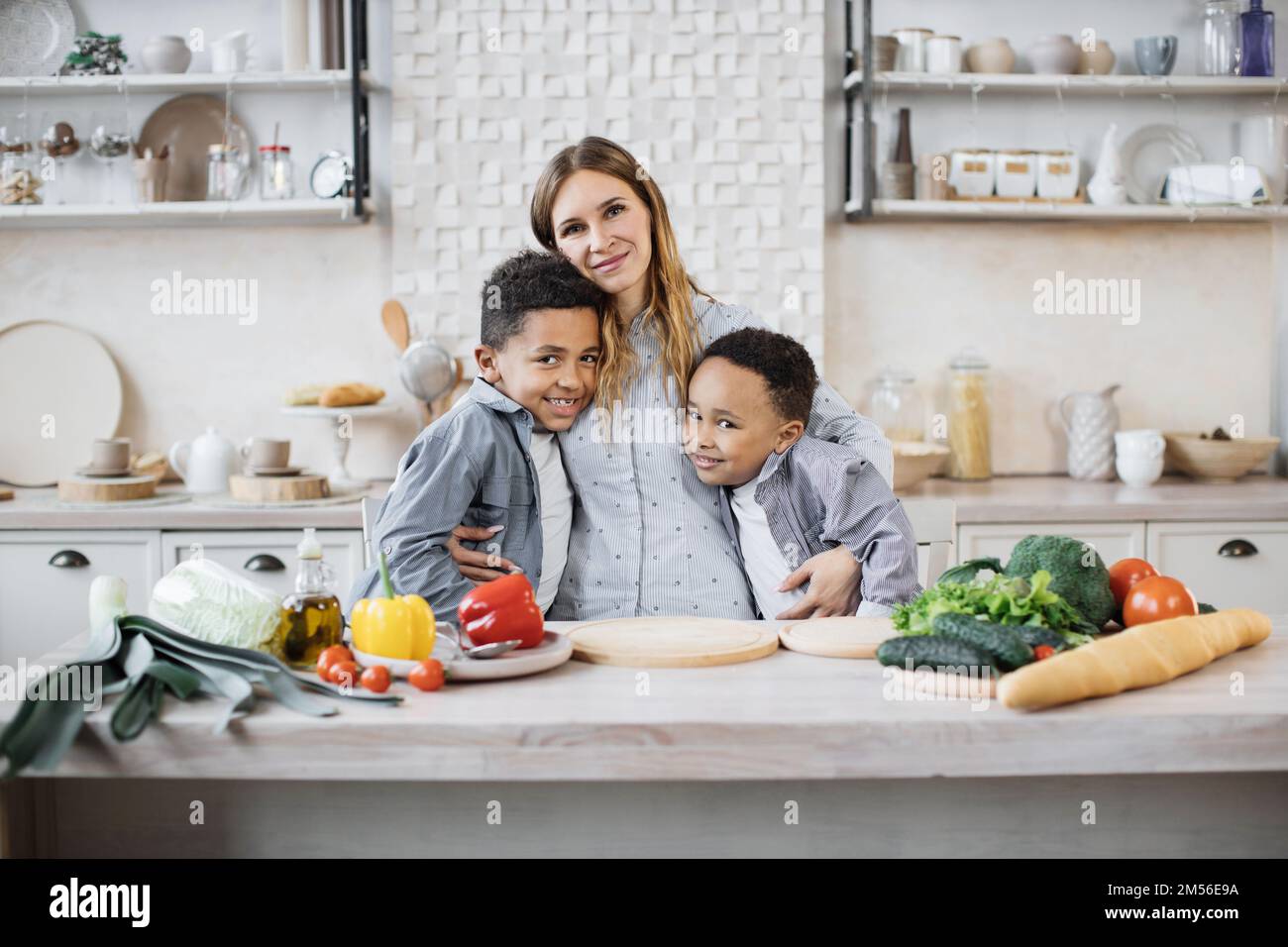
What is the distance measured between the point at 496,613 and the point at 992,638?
553 mm

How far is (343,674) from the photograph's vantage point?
1.29 metres

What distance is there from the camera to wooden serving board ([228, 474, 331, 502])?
298 cm

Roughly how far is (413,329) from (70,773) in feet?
Result: 7.68

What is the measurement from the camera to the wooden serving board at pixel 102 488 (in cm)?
299

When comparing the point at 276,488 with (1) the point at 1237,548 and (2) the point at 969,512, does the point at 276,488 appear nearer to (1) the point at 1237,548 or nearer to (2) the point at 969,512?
(2) the point at 969,512

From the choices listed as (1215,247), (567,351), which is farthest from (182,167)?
(1215,247)

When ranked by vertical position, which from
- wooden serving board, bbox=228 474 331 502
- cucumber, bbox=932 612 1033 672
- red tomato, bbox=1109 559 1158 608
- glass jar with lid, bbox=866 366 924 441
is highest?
glass jar with lid, bbox=866 366 924 441

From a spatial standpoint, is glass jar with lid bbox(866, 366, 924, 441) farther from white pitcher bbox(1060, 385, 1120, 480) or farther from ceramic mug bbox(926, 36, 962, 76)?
ceramic mug bbox(926, 36, 962, 76)

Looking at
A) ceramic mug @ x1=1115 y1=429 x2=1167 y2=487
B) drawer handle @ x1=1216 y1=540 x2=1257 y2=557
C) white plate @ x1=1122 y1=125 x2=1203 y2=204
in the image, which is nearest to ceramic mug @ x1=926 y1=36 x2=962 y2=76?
white plate @ x1=1122 y1=125 x2=1203 y2=204

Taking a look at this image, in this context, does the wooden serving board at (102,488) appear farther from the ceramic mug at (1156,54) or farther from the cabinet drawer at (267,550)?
the ceramic mug at (1156,54)

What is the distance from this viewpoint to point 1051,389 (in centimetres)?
362

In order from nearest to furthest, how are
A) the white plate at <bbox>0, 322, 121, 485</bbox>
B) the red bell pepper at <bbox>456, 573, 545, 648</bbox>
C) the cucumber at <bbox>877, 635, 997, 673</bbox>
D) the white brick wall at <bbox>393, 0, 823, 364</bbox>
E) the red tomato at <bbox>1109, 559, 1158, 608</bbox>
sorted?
the cucumber at <bbox>877, 635, 997, 673</bbox> → the red bell pepper at <bbox>456, 573, 545, 648</bbox> → the red tomato at <bbox>1109, 559, 1158, 608</bbox> → the white brick wall at <bbox>393, 0, 823, 364</bbox> → the white plate at <bbox>0, 322, 121, 485</bbox>

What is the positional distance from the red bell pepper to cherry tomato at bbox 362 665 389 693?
0.47 ft
